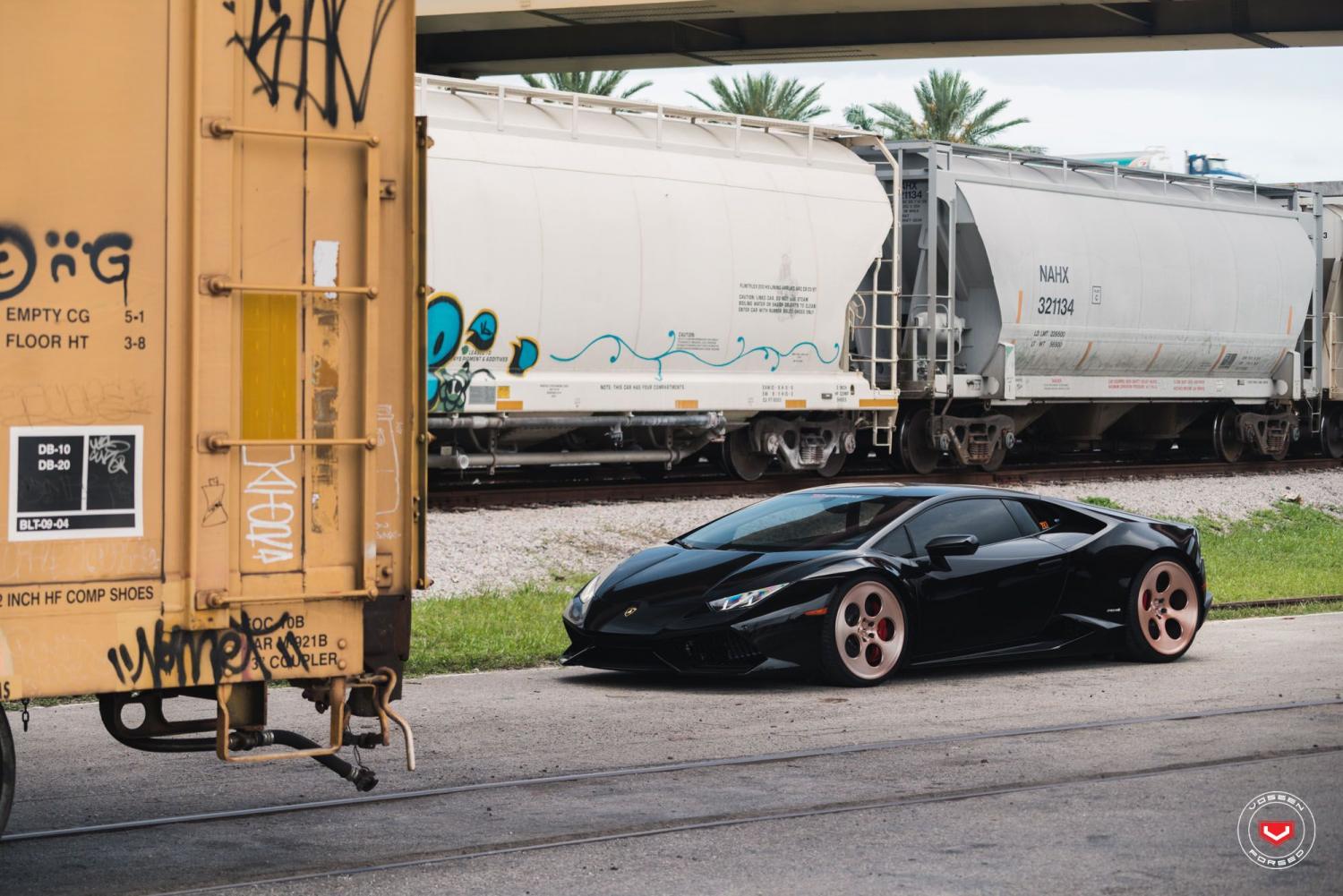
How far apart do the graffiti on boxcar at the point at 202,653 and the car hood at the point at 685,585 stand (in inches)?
174

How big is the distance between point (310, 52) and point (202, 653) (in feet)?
6.41

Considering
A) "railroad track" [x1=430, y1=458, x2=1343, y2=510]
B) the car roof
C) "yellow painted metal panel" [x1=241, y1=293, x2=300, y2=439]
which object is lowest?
"railroad track" [x1=430, y1=458, x2=1343, y2=510]

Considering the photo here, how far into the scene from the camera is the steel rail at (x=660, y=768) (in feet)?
21.5

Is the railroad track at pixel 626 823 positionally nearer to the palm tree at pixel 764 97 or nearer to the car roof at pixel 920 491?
the car roof at pixel 920 491

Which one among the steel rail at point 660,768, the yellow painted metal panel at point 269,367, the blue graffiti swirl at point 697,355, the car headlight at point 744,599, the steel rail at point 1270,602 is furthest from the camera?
the blue graffiti swirl at point 697,355

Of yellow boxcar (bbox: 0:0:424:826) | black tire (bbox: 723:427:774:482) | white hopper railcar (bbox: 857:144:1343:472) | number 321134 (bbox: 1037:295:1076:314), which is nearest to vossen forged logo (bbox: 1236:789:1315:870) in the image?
yellow boxcar (bbox: 0:0:424:826)

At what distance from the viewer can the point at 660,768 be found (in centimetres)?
765

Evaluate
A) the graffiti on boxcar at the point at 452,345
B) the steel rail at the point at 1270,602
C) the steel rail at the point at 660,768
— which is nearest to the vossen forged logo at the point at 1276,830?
the steel rail at the point at 660,768

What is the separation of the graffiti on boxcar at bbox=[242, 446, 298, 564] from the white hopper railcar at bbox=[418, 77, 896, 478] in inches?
406

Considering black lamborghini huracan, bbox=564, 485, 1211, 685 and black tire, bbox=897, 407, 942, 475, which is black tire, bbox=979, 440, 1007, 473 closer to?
black tire, bbox=897, 407, 942, 475

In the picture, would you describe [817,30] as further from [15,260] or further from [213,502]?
[15,260]

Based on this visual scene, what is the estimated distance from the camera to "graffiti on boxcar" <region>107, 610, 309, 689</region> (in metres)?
5.30

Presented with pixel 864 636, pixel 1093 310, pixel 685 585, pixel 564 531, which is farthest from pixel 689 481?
pixel 864 636

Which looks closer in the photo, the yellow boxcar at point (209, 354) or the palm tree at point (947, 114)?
the yellow boxcar at point (209, 354)
